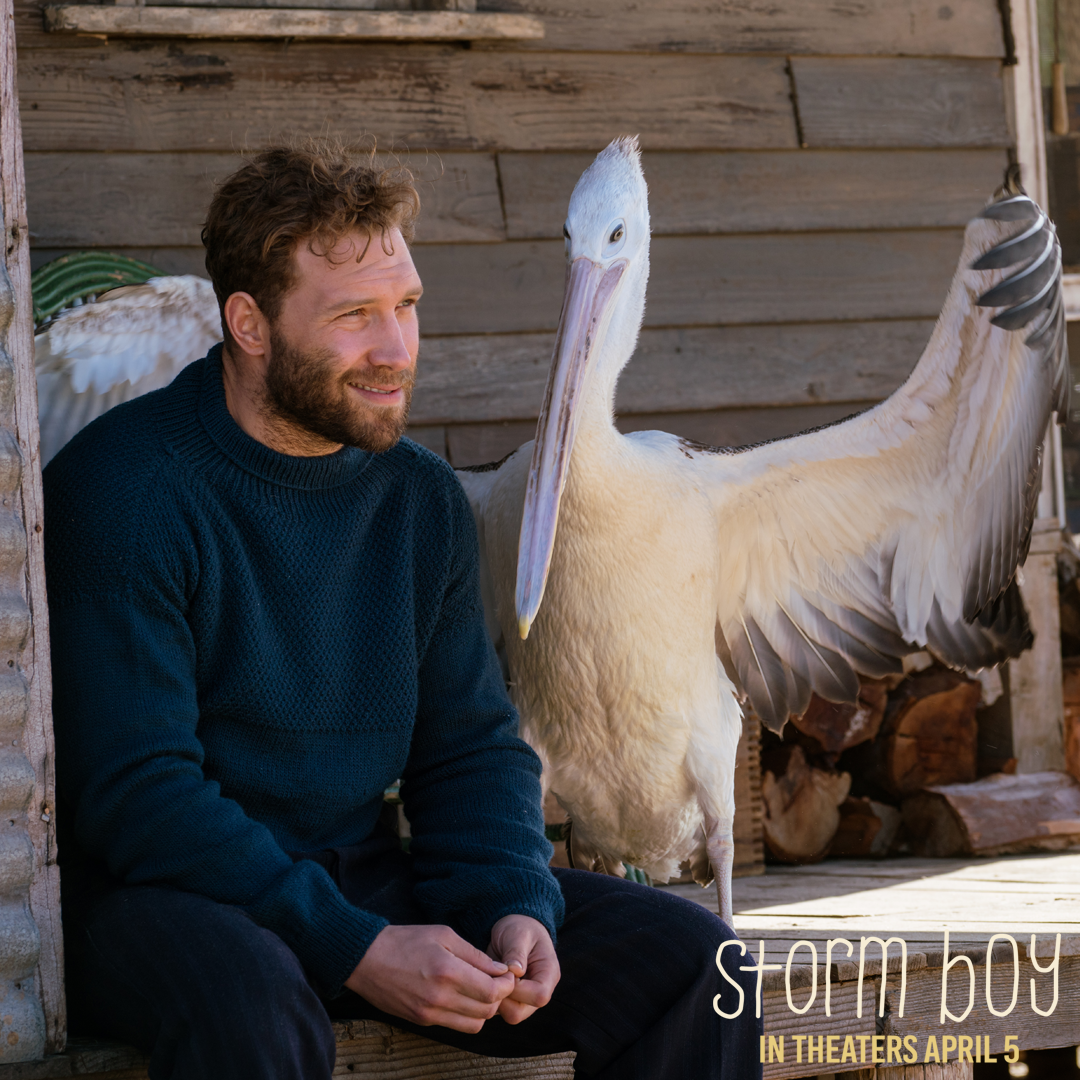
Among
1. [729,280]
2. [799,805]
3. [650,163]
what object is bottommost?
[799,805]

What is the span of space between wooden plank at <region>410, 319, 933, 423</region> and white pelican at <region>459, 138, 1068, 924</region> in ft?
2.31

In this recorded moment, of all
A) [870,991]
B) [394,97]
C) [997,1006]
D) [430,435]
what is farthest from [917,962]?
[394,97]

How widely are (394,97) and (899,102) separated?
153cm

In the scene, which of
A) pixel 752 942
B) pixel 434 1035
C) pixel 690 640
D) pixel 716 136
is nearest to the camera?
pixel 434 1035

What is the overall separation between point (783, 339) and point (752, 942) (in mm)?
1913

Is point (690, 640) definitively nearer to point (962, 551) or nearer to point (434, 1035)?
point (962, 551)

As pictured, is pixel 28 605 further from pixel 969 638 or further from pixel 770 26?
pixel 770 26

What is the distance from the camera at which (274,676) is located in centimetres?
198

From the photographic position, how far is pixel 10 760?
69.8 inches

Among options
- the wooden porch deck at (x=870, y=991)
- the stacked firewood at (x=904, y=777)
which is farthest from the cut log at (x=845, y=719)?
the wooden porch deck at (x=870, y=991)

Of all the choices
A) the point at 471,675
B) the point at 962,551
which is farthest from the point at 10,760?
the point at 962,551

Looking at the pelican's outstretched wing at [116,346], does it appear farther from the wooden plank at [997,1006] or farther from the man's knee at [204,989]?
the wooden plank at [997,1006]

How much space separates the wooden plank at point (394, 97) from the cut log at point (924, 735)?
1682 millimetres

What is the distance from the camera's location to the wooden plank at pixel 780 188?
12.5 feet
